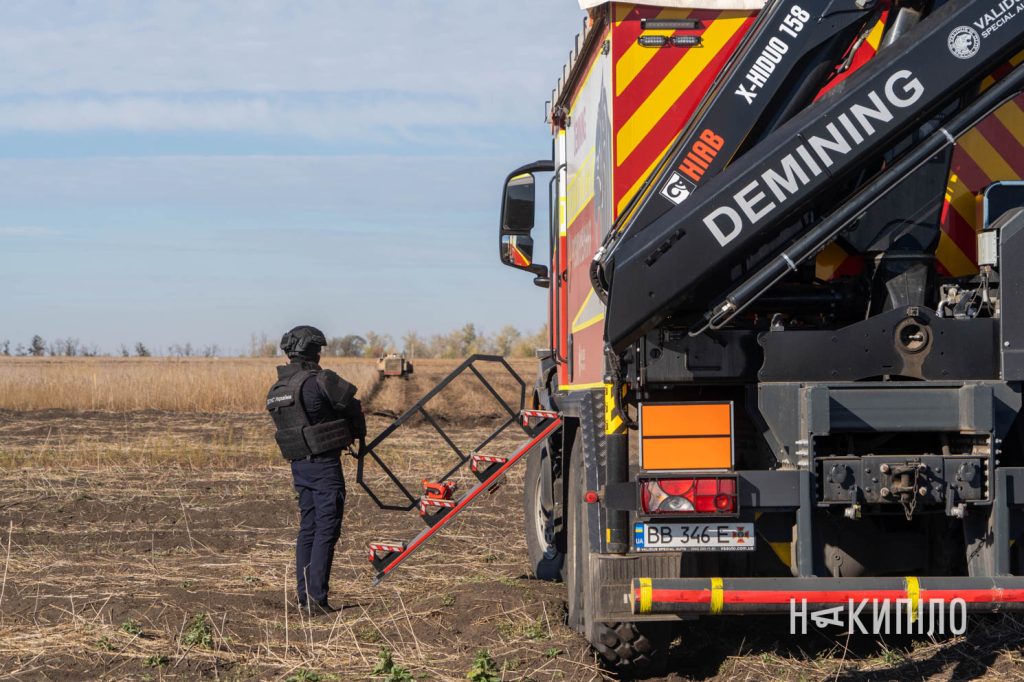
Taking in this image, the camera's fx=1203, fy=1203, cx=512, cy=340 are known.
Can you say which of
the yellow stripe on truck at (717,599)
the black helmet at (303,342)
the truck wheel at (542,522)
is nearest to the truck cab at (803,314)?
the yellow stripe on truck at (717,599)

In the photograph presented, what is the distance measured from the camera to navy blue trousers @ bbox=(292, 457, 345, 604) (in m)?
7.61

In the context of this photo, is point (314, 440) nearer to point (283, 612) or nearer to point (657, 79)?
point (283, 612)

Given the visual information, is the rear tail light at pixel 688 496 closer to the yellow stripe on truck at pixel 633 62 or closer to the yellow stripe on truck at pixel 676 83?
the yellow stripe on truck at pixel 676 83

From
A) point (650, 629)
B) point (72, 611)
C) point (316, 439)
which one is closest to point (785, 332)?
point (650, 629)

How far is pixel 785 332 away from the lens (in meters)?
5.00

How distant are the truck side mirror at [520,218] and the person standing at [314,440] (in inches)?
59.0

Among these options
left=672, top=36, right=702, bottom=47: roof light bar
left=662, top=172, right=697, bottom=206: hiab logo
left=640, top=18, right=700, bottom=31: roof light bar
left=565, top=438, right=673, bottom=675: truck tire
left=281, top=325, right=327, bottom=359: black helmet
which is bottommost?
left=565, top=438, right=673, bottom=675: truck tire

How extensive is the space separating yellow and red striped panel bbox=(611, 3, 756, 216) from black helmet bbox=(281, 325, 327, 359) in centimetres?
315

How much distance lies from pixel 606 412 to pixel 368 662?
1.78 m

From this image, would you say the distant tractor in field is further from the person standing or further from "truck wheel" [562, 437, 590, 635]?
A: "truck wheel" [562, 437, 590, 635]

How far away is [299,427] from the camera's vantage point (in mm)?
7715

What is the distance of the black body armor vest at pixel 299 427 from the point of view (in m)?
7.69

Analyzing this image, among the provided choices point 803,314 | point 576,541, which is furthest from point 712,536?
point 576,541

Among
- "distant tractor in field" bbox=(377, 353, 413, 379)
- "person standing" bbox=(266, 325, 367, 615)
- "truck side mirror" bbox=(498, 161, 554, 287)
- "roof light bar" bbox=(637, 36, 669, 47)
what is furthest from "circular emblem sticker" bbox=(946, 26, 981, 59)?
→ "distant tractor in field" bbox=(377, 353, 413, 379)
